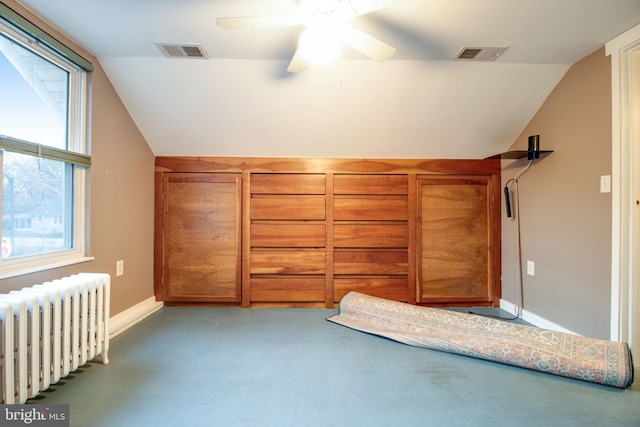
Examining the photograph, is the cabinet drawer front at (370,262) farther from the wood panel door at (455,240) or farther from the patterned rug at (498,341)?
the patterned rug at (498,341)

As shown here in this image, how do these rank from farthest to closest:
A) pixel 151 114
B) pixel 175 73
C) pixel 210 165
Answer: pixel 210 165, pixel 151 114, pixel 175 73

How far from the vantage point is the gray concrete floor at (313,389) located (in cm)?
124

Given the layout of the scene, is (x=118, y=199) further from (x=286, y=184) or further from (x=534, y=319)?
(x=534, y=319)

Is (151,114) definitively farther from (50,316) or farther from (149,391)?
(149,391)

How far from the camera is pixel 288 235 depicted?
106 inches

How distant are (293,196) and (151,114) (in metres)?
1.45

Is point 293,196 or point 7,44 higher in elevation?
point 7,44

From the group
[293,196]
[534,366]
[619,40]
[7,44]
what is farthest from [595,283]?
[7,44]

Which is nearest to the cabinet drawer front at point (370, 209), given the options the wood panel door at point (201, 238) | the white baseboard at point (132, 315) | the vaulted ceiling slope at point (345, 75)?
the vaulted ceiling slope at point (345, 75)

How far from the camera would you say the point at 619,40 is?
5.53ft

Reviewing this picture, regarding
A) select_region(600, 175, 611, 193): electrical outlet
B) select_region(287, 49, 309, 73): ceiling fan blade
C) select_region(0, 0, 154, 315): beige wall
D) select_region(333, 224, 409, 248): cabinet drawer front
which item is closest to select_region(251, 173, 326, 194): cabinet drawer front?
select_region(333, 224, 409, 248): cabinet drawer front

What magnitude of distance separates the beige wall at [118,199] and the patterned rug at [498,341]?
1.81 meters

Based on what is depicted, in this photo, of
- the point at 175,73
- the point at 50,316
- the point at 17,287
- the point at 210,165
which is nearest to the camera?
the point at 50,316

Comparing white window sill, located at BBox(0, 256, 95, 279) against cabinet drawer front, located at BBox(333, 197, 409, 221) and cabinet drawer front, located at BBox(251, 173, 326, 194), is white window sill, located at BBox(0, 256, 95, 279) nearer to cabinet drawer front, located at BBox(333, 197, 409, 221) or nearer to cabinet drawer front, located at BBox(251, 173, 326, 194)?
cabinet drawer front, located at BBox(251, 173, 326, 194)
